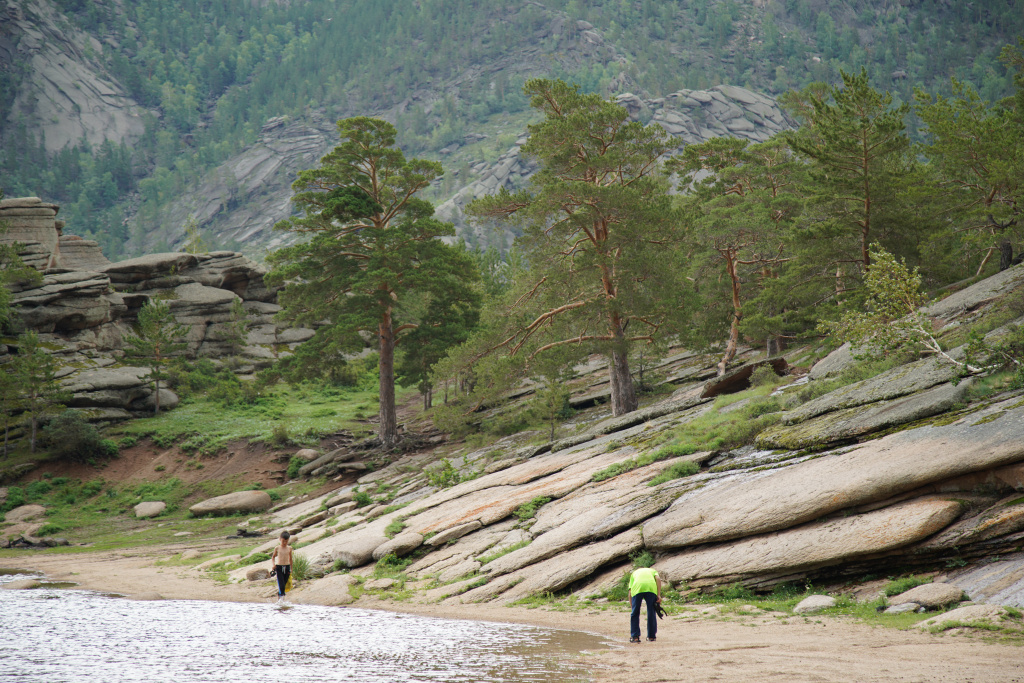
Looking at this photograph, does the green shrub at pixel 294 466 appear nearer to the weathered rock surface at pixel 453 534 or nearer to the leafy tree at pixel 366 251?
the leafy tree at pixel 366 251

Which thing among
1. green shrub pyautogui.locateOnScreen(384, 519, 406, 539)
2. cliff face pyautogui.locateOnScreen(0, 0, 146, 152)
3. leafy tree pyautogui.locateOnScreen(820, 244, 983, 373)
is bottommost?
green shrub pyautogui.locateOnScreen(384, 519, 406, 539)

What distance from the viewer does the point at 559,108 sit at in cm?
2594

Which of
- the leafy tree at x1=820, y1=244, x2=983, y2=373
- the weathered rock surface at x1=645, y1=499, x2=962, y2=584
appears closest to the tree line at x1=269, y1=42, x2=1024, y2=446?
the leafy tree at x1=820, y1=244, x2=983, y2=373

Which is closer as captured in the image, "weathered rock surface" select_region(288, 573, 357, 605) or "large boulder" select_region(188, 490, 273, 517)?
"weathered rock surface" select_region(288, 573, 357, 605)

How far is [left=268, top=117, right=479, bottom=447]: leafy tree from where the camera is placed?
101 ft

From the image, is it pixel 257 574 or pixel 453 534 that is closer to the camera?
pixel 453 534

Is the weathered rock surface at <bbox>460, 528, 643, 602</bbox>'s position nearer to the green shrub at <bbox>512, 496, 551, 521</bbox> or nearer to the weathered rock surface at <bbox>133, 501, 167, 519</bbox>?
the green shrub at <bbox>512, 496, 551, 521</bbox>

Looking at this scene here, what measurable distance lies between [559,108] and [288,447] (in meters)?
24.1

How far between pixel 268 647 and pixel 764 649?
7.07m

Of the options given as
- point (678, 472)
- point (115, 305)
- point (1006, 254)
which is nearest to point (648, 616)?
point (678, 472)

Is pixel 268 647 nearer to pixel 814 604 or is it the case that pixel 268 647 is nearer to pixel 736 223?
pixel 814 604

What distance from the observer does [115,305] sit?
166ft

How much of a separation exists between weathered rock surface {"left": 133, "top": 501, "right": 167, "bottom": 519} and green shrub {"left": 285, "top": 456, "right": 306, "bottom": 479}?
19.9ft

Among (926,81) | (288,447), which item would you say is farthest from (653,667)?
(926,81)
